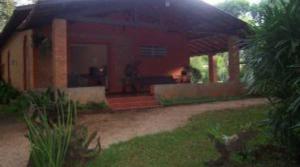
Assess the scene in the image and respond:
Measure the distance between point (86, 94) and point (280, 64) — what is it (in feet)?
23.3

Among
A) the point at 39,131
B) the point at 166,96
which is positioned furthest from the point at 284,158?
the point at 166,96

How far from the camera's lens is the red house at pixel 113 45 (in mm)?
11164

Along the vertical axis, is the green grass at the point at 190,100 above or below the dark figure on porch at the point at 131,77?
below

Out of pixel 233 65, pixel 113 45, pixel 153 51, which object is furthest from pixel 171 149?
pixel 153 51

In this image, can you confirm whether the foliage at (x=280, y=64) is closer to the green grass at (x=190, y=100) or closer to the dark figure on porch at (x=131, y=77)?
the green grass at (x=190, y=100)

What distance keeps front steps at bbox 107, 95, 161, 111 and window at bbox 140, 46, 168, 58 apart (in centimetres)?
408

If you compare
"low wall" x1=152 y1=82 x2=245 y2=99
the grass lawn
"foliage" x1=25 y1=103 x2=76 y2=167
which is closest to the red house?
"low wall" x1=152 y1=82 x2=245 y2=99

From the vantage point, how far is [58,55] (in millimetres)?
10844

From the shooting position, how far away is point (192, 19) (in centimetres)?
1477

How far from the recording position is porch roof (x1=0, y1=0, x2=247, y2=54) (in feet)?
35.1

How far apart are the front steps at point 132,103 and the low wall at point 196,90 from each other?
0.40 metres

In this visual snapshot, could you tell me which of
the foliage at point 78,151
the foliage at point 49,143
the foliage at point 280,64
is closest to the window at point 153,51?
the foliage at point 280,64

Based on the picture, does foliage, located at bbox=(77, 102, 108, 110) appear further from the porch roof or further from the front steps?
the porch roof

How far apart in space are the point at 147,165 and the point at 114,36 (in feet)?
33.6
